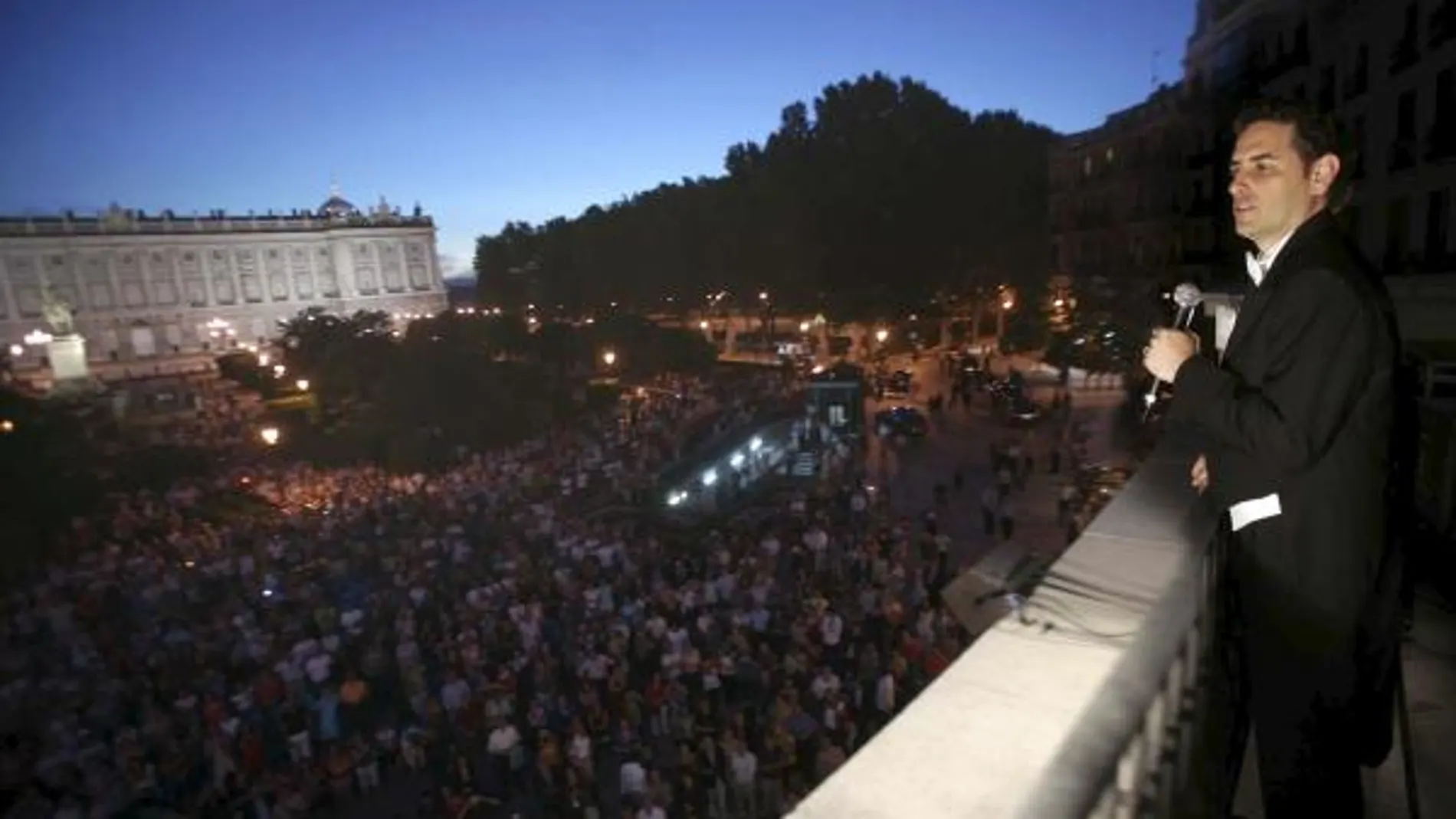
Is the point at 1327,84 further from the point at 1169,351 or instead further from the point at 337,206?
the point at 337,206

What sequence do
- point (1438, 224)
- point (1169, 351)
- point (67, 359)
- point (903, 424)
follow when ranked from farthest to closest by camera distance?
point (67, 359)
point (903, 424)
point (1438, 224)
point (1169, 351)

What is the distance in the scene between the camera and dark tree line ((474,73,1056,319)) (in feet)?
154

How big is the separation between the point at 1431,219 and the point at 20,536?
3768 cm

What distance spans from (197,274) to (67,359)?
46034 millimetres

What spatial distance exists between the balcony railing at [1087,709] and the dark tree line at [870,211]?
4504 centimetres

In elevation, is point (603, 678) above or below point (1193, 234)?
below

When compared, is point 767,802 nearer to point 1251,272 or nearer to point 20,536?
point 1251,272

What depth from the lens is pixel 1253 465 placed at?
6.74 feet

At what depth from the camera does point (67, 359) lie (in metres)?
49.7

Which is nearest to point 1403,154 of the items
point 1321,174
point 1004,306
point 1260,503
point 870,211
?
point 1321,174

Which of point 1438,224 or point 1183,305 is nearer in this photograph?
point 1183,305

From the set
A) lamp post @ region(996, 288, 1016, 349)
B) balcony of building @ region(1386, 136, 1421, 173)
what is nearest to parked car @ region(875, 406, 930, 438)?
balcony of building @ region(1386, 136, 1421, 173)

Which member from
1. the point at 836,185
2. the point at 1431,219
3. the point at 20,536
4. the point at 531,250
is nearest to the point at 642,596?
the point at 1431,219

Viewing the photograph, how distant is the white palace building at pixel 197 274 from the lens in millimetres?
80875
